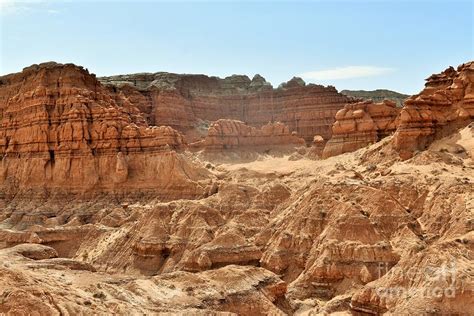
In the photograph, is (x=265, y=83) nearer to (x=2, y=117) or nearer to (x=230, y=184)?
(x=2, y=117)

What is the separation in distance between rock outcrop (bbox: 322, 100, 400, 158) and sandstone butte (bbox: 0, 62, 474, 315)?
145mm

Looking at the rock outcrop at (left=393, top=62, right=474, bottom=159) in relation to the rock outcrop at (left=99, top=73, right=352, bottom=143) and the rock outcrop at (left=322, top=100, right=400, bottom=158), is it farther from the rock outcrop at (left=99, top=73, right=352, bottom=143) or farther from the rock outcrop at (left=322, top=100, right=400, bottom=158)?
the rock outcrop at (left=99, top=73, right=352, bottom=143)

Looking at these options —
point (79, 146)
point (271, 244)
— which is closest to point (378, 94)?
point (79, 146)

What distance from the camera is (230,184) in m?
47.1

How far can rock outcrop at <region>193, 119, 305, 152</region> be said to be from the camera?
67188 millimetres

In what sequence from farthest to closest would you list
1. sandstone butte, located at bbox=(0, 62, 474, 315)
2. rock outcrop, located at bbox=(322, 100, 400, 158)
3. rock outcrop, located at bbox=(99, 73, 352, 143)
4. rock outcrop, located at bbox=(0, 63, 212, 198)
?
rock outcrop, located at bbox=(99, 73, 352, 143) < rock outcrop, located at bbox=(0, 63, 212, 198) < rock outcrop, located at bbox=(322, 100, 400, 158) < sandstone butte, located at bbox=(0, 62, 474, 315)

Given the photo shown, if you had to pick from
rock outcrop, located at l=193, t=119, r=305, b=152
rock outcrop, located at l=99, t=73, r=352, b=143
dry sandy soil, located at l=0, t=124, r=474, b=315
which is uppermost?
rock outcrop, located at l=99, t=73, r=352, b=143

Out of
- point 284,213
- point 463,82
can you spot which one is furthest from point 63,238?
point 463,82

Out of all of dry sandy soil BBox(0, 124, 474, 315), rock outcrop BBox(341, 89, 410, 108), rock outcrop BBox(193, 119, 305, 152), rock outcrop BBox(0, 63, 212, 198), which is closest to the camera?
dry sandy soil BBox(0, 124, 474, 315)

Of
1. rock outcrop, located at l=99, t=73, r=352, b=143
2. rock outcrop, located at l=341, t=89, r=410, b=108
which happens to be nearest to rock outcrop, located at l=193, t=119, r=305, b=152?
rock outcrop, located at l=99, t=73, r=352, b=143

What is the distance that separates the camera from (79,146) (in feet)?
179

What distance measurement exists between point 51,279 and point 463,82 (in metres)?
30.6

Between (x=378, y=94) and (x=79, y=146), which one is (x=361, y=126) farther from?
(x=378, y=94)

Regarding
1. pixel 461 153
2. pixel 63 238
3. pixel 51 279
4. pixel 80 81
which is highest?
pixel 80 81
